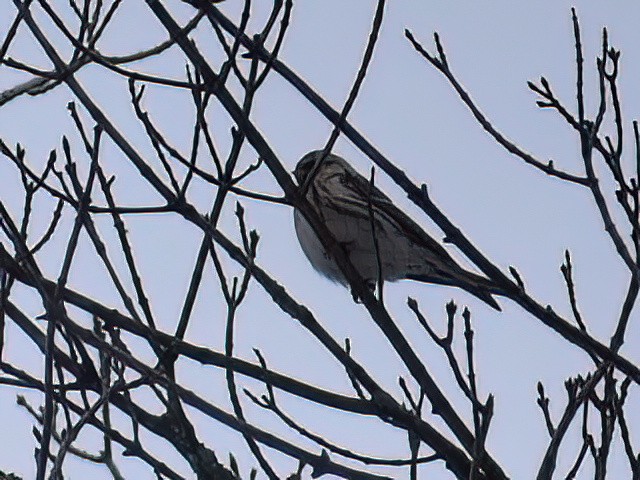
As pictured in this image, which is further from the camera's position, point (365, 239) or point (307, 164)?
point (307, 164)

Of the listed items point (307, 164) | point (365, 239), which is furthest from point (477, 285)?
point (307, 164)

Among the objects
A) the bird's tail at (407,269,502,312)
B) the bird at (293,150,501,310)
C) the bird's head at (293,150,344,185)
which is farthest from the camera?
the bird's head at (293,150,344,185)

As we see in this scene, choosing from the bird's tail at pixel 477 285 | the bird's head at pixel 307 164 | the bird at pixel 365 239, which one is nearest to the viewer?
the bird's tail at pixel 477 285

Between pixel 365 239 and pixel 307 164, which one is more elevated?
pixel 307 164

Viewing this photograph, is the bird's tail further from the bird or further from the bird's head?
the bird's head

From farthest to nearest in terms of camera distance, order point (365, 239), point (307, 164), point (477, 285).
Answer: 1. point (307, 164)
2. point (365, 239)
3. point (477, 285)

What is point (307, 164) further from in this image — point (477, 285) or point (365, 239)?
point (477, 285)

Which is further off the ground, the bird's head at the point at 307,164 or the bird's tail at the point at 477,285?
the bird's head at the point at 307,164

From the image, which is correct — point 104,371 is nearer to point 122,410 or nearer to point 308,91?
point 122,410

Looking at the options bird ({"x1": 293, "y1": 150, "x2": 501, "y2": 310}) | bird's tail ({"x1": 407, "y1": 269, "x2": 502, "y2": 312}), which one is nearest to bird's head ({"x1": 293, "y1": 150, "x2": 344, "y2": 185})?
bird ({"x1": 293, "y1": 150, "x2": 501, "y2": 310})

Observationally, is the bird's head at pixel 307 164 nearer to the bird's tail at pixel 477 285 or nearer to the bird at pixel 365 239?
the bird at pixel 365 239

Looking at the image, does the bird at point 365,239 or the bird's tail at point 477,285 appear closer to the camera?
the bird's tail at point 477,285

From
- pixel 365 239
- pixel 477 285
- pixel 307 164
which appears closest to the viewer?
pixel 477 285

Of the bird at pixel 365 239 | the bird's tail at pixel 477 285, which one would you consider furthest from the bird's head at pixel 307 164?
the bird's tail at pixel 477 285
